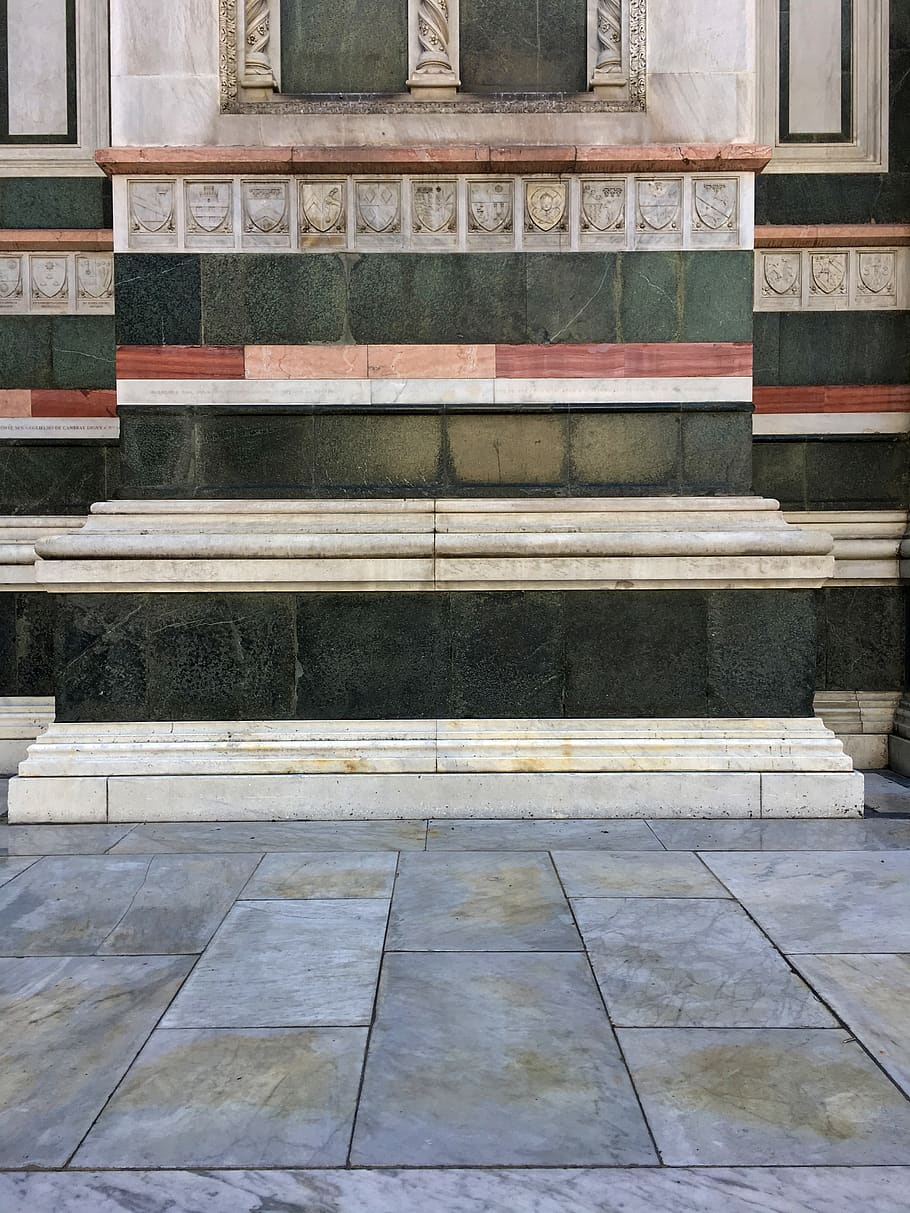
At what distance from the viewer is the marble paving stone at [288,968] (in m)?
3.16

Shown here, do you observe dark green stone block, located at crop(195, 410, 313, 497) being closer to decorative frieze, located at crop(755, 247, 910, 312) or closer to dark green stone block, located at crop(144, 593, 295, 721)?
dark green stone block, located at crop(144, 593, 295, 721)

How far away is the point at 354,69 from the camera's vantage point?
6.01 metres

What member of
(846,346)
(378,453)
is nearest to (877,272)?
(846,346)

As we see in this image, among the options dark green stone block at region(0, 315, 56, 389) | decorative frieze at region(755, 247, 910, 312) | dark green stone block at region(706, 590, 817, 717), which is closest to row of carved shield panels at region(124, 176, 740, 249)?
decorative frieze at region(755, 247, 910, 312)

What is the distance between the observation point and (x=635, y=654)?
5.83 metres

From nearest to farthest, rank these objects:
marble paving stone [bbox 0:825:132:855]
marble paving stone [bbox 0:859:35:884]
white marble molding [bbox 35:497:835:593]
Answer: marble paving stone [bbox 0:859:35:884]
marble paving stone [bbox 0:825:132:855]
white marble molding [bbox 35:497:835:593]

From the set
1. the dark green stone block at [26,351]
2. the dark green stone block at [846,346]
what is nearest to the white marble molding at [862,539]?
the dark green stone block at [846,346]

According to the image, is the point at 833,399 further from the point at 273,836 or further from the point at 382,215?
the point at 273,836

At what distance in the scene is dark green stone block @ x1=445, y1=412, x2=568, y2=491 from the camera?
599 cm

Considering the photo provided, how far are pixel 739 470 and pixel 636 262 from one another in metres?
1.48

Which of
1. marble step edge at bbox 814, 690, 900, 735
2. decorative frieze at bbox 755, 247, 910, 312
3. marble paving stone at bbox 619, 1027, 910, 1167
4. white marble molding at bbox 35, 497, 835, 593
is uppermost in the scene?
decorative frieze at bbox 755, 247, 910, 312

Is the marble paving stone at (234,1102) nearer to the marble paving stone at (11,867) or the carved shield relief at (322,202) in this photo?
the marble paving stone at (11,867)

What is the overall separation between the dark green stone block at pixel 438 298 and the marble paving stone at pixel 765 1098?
171 inches

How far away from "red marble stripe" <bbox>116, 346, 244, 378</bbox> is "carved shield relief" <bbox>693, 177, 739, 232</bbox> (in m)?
3.05
